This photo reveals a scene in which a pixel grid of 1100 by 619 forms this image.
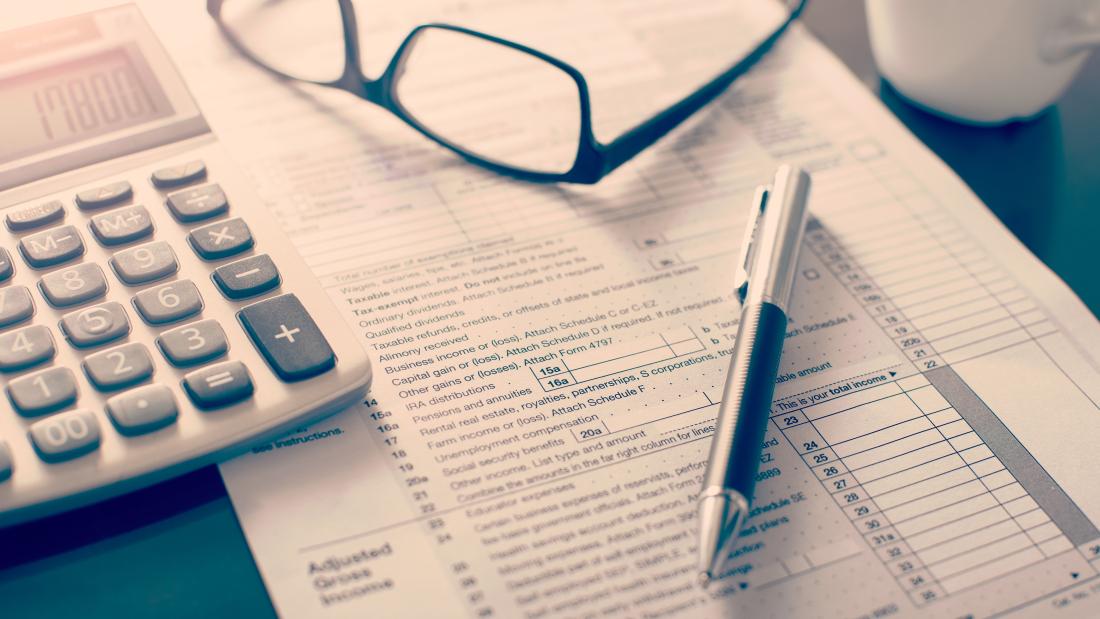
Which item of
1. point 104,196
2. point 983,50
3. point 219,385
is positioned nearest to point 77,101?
point 104,196

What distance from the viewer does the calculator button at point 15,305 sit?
311mm

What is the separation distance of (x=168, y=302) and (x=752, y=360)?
0.69 feet

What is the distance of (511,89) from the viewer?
1.63ft

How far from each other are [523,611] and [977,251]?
0.28m

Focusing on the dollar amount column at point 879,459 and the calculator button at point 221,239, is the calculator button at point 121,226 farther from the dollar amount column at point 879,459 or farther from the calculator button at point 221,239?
the dollar amount column at point 879,459

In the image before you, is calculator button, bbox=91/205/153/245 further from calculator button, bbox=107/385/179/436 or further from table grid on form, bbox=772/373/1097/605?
table grid on form, bbox=772/373/1097/605

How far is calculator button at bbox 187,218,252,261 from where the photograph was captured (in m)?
0.34

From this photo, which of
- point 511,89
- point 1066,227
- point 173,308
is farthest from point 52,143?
point 1066,227

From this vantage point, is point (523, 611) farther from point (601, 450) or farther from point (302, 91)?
point (302, 91)

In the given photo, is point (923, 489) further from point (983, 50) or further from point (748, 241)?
point (983, 50)

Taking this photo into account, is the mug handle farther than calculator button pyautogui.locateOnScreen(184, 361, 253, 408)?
Yes

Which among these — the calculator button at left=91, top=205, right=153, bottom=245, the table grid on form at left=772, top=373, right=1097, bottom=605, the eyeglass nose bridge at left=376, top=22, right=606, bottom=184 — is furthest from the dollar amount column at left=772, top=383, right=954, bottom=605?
the calculator button at left=91, top=205, right=153, bottom=245

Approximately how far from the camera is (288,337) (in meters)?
0.32

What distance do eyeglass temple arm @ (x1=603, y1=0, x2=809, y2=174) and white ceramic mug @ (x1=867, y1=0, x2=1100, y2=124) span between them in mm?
65
